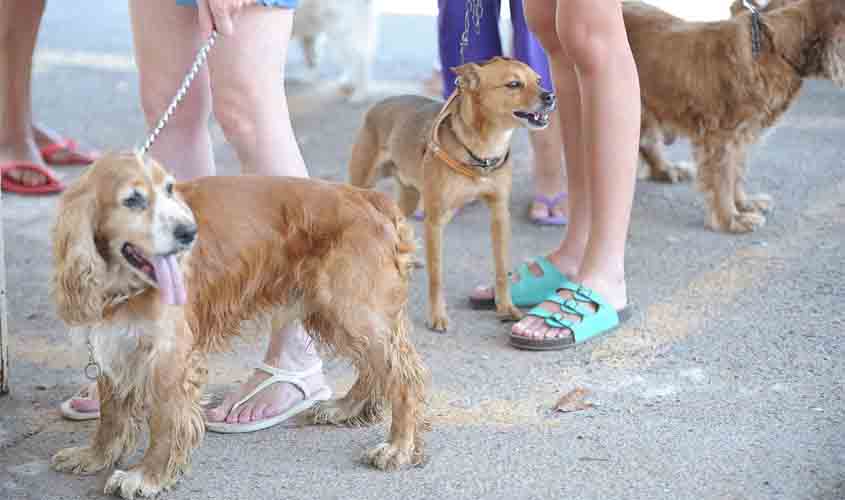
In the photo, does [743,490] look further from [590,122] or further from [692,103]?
[692,103]

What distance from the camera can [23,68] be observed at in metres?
5.23

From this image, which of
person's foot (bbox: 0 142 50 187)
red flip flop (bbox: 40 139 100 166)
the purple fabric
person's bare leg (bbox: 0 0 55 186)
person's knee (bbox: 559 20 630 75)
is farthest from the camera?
red flip flop (bbox: 40 139 100 166)

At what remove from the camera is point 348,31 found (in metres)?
7.19

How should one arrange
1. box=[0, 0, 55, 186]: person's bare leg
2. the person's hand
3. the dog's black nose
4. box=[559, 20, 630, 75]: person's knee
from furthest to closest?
box=[0, 0, 55, 186]: person's bare leg < box=[559, 20, 630, 75]: person's knee < the person's hand < the dog's black nose

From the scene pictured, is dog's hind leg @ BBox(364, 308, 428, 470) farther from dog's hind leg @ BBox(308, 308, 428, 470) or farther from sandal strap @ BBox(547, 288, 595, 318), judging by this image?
sandal strap @ BBox(547, 288, 595, 318)

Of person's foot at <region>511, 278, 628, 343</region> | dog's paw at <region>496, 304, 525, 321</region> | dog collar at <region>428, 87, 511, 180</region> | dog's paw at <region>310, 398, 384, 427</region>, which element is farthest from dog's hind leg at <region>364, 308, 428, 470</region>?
dog collar at <region>428, 87, 511, 180</region>

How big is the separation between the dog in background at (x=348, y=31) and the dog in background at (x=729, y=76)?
96.2 inches

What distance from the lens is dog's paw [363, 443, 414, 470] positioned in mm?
2875

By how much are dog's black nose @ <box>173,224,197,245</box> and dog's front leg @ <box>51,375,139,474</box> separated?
0.60 m

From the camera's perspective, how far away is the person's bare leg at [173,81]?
10.3 ft

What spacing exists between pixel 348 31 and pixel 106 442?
15.5 feet

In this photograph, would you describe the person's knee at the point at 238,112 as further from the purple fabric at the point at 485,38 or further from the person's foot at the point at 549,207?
the person's foot at the point at 549,207

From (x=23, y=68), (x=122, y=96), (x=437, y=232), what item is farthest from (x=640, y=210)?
(x=122, y=96)

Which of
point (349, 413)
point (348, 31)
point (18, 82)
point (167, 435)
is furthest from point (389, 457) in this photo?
point (348, 31)
